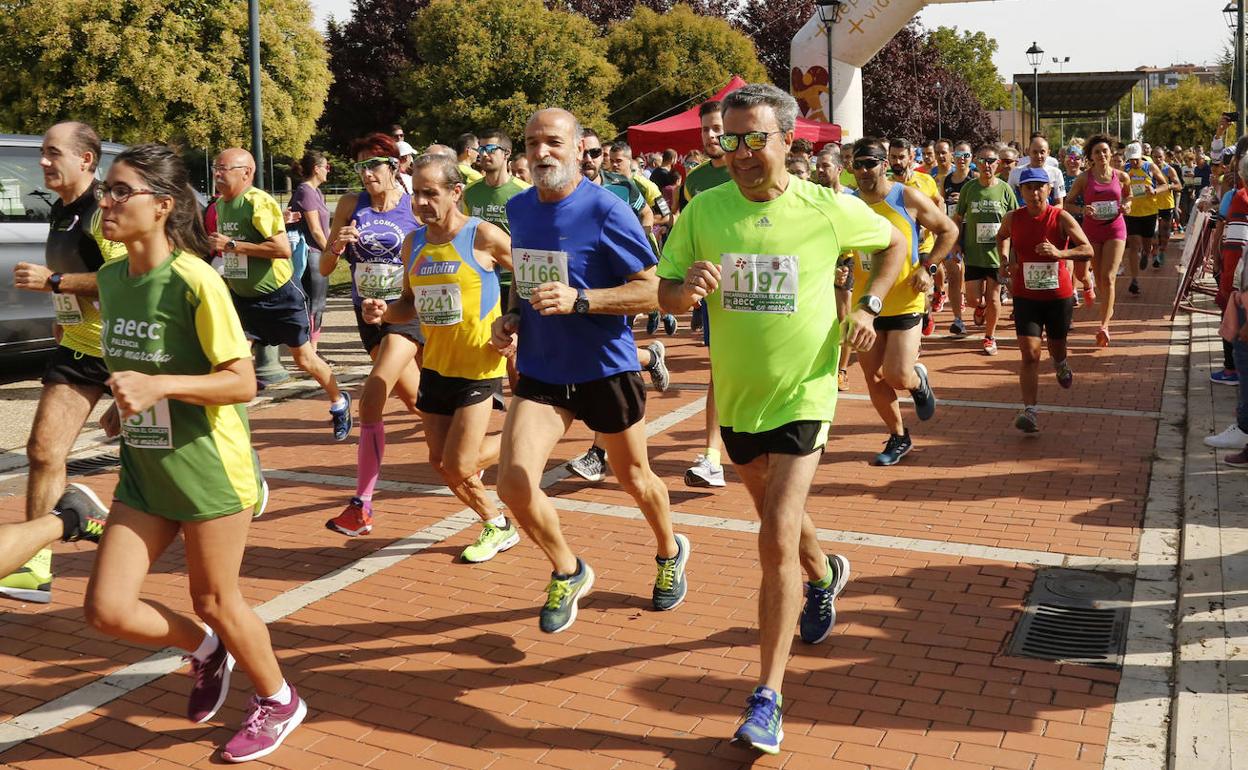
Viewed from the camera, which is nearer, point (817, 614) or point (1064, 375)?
point (817, 614)

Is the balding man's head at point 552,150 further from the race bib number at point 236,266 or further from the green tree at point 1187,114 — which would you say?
the green tree at point 1187,114

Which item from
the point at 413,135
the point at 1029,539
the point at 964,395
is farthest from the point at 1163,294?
the point at 413,135

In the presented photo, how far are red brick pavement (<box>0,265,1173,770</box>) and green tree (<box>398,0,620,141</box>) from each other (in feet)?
102

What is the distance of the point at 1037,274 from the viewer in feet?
29.3

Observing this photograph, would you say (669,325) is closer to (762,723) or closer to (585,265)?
(585,265)

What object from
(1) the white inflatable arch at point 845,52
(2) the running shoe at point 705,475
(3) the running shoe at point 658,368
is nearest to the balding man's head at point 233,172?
(3) the running shoe at point 658,368

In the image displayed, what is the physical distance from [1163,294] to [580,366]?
14.7 metres

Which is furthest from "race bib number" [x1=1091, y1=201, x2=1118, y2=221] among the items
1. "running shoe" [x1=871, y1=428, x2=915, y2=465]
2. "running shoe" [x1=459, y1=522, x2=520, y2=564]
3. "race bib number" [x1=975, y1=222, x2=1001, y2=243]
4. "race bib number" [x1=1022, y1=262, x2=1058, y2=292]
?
"running shoe" [x1=459, y1=522, x2=520, y2=564]

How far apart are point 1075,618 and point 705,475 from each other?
2.70 metres

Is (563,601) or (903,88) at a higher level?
(903,88)

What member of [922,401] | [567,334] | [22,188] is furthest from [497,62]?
[567,334]

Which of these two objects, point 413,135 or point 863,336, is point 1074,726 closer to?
point 863,336

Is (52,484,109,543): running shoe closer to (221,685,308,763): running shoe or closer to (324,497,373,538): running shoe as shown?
(221,685,308,763): running shoe

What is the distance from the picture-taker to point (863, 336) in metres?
4.38
